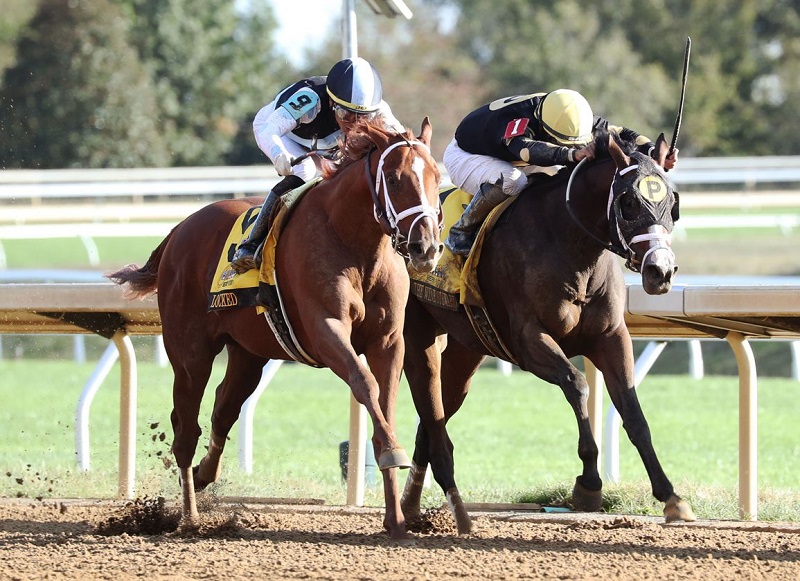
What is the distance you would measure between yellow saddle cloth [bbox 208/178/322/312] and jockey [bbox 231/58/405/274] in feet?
0.17

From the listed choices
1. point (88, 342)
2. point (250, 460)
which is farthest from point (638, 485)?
point (88, 342)

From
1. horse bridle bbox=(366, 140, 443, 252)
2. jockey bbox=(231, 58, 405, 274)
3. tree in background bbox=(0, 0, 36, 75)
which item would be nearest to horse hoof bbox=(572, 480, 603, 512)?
A: horse bridle bbox=(366, 140, 443, 252)

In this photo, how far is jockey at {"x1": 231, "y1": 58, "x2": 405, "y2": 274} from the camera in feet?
20.4

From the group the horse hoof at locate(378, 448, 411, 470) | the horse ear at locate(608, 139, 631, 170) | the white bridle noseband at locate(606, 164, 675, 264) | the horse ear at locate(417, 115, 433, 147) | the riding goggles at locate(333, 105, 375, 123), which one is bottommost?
the horse hoof at locate(378, 448, 411, 470)

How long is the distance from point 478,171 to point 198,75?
27231mm

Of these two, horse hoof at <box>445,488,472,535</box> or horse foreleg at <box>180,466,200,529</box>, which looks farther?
horse foreleg at <box>180,466,200,529</box>

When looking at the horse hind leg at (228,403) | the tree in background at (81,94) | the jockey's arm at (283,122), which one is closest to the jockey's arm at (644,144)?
the jockey's arm at (283,122)

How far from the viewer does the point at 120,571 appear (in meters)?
4.84

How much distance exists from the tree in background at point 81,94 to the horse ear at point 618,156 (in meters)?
24.4

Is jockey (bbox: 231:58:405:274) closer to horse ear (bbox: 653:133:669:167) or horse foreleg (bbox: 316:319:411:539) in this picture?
horse foreleg (bbox: 316:319:411:539)

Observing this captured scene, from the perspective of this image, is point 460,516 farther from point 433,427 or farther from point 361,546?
point 361,546

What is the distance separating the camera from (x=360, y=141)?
5812mm

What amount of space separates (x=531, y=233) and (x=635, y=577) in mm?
2042

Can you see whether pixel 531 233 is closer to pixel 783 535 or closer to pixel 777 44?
pixel 783 535
